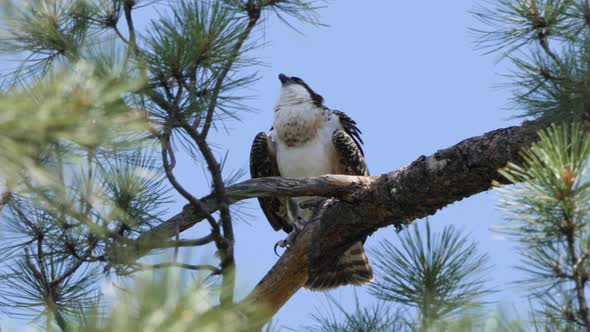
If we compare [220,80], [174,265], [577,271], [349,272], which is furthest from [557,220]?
[349,272]

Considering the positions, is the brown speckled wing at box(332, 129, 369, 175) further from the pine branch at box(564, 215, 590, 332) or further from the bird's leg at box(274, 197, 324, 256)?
the pine branch at box(564, 215, 590, 332)

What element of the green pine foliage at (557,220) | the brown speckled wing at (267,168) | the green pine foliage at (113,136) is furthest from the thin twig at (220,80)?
the brown speckled wing at (267,168)

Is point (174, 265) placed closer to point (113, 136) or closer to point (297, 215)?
point (113, 136)

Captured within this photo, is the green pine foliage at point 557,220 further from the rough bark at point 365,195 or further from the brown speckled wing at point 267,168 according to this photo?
the brown speckled wing at point 267,168

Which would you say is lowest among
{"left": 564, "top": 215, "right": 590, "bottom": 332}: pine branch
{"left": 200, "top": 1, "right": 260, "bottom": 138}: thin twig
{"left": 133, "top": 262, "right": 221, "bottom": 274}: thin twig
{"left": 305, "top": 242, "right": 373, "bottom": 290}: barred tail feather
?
{"left": 133, "top": 262, "right": 221, "bottom": 274}: thin twig

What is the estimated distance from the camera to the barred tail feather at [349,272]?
18.4 ft

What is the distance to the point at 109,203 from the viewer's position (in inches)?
134

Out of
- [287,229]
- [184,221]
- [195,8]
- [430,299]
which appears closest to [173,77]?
[195,8]

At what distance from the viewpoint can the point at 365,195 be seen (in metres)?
4.68

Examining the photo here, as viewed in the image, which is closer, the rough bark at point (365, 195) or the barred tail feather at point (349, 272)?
the rough bark at point (365, 195)

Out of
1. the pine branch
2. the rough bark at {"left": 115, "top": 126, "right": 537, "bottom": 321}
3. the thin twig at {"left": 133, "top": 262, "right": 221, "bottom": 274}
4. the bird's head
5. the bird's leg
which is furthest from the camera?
the bird's head

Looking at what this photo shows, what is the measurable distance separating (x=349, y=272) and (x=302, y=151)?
95 cm

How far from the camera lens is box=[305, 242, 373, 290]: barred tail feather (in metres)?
5.61

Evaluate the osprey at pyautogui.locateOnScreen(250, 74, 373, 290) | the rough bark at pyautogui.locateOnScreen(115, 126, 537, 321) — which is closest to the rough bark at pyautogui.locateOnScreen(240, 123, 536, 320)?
the rough bark at pyautogui.locateOnScreen(115, 126, 537, 321)
